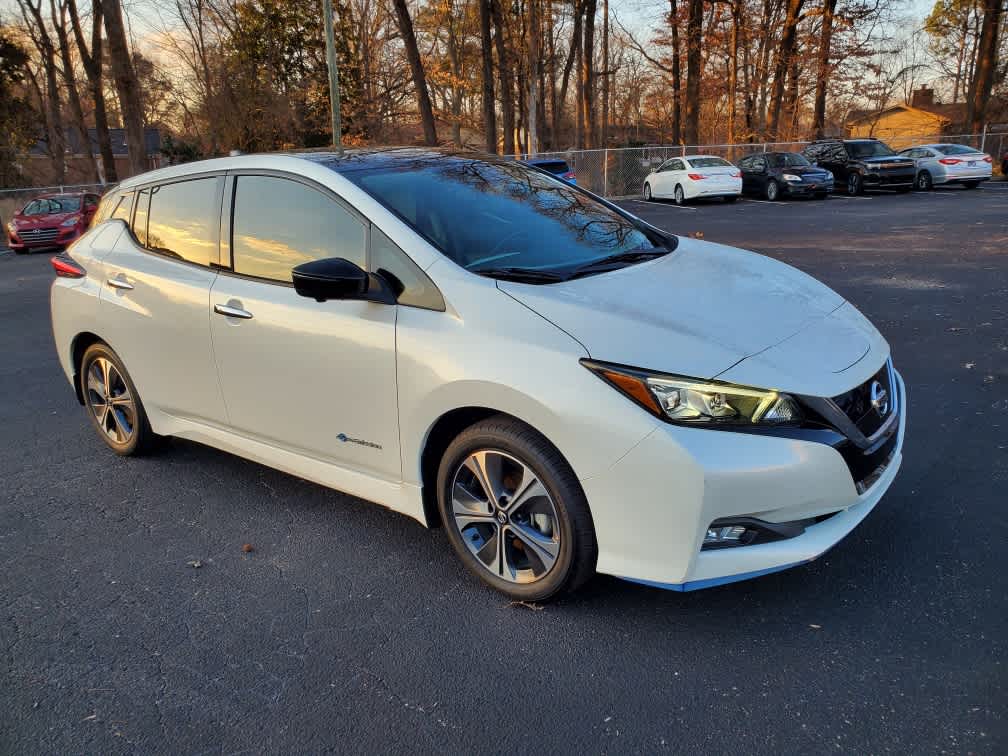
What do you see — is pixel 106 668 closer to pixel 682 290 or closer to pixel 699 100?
pixel 682 290

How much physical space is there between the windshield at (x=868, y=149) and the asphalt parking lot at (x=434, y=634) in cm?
2350

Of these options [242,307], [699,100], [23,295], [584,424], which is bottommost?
→ [23,295]

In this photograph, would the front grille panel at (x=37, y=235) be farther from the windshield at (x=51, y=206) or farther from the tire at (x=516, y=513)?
the tire at (x=516, y=513)

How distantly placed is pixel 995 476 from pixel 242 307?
3798 millimetres

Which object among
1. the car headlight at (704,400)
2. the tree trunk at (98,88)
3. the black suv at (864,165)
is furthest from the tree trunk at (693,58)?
the car headlight at (704,400)

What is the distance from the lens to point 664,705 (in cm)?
247

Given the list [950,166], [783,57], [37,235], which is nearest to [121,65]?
[37,235]

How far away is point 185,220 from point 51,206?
1930cm

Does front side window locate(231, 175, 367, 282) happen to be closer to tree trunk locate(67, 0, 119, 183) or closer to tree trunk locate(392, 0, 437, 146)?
tree trunk locate(392, 0, 437, 146)

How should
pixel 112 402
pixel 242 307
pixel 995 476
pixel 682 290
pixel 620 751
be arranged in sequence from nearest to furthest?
pixel 620 751
pixel 682 290
pixel 242 307
pixel 995 476
pixel 112 402

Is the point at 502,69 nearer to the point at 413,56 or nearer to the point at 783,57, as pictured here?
the point at 413,56

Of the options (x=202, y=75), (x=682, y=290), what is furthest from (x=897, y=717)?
(x=202, y=75)

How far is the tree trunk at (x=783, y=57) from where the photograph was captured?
1305 inches

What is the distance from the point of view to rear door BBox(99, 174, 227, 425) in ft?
12.7
